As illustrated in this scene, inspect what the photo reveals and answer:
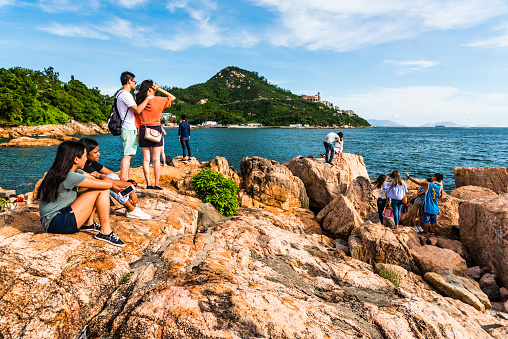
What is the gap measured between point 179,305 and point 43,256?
2.31m

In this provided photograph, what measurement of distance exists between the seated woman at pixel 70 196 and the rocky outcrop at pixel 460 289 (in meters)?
8.20

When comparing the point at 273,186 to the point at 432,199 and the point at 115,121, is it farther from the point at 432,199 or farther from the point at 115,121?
the point at 115,121

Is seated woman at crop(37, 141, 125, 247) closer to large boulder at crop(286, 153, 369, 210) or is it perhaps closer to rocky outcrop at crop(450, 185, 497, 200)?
large boulder at crop(286, 153, 369, 210)

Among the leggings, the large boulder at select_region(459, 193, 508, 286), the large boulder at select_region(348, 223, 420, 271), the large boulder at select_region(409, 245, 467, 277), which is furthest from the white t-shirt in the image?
the large boulder at select_region(459, 193, 508, 286)

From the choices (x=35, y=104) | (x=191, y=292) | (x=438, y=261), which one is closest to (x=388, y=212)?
(x=438, y=261)

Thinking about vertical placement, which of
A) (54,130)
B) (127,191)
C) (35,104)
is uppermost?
(35,104)

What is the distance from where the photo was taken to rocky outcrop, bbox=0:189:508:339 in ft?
10.3

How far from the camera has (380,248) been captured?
329 inches

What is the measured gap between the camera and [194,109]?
629ft

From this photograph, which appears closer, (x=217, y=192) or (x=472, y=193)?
(x=217, y=192)

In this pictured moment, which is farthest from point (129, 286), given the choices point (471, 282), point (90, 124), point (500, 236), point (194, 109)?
point (194, 109)

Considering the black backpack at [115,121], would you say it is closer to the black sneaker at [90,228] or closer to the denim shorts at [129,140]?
the denim shorts at [129,140]

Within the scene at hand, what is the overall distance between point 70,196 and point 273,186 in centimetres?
1003

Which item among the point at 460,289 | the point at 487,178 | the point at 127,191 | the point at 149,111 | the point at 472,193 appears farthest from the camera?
the point at 487,178
